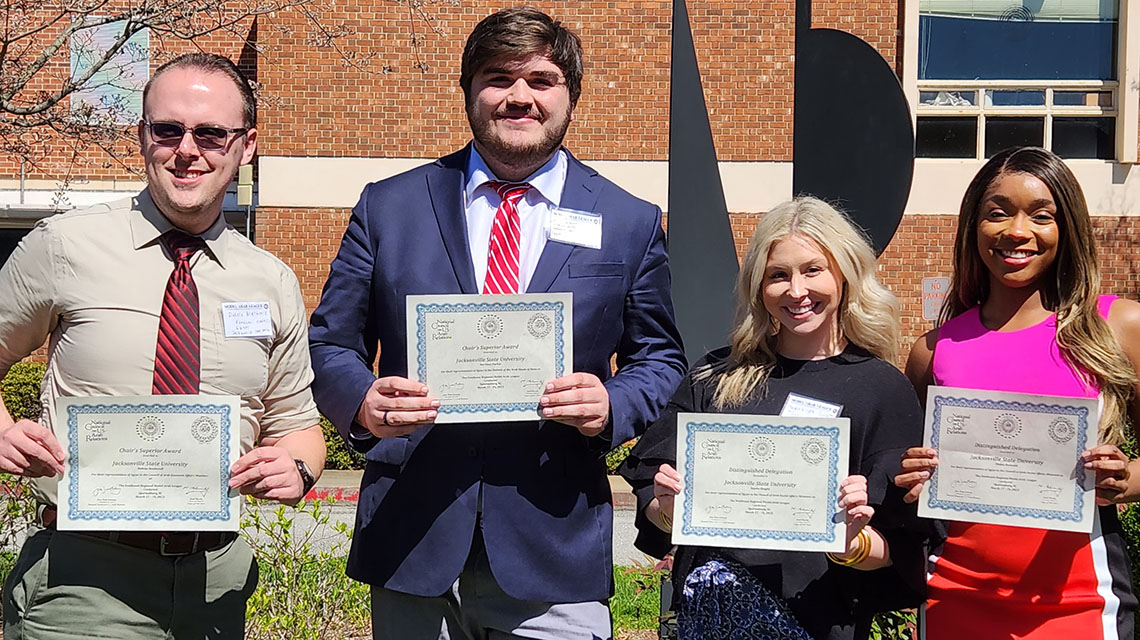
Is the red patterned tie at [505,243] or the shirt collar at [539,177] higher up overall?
the shirt collar at [539,177]

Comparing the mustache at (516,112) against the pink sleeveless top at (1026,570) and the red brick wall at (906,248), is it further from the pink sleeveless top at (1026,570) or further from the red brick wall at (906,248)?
the red brick wall at (906,248)

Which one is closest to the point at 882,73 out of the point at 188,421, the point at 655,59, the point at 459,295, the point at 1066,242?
the point at 1066,242

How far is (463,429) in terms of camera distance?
2.96 metres

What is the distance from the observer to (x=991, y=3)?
16625 mm

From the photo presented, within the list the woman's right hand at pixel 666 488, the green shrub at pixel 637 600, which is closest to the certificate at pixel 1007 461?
the woman's right hand at pixel 666 488

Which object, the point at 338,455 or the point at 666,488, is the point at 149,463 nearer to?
the point at 666,488

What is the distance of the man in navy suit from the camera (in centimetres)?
289

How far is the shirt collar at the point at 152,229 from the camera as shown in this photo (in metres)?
2.79

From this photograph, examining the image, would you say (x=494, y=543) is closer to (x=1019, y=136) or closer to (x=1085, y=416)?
(x=1085, y=416)

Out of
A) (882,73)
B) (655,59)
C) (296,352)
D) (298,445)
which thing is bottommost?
(298,445)

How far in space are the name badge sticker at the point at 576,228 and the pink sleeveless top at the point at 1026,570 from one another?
1024 mm

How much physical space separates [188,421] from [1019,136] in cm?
1630

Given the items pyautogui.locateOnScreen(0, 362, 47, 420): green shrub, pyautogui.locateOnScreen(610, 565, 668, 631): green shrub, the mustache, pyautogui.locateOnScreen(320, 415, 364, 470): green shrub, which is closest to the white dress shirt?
the mustache

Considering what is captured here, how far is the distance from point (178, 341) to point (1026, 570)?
2.22 metres
